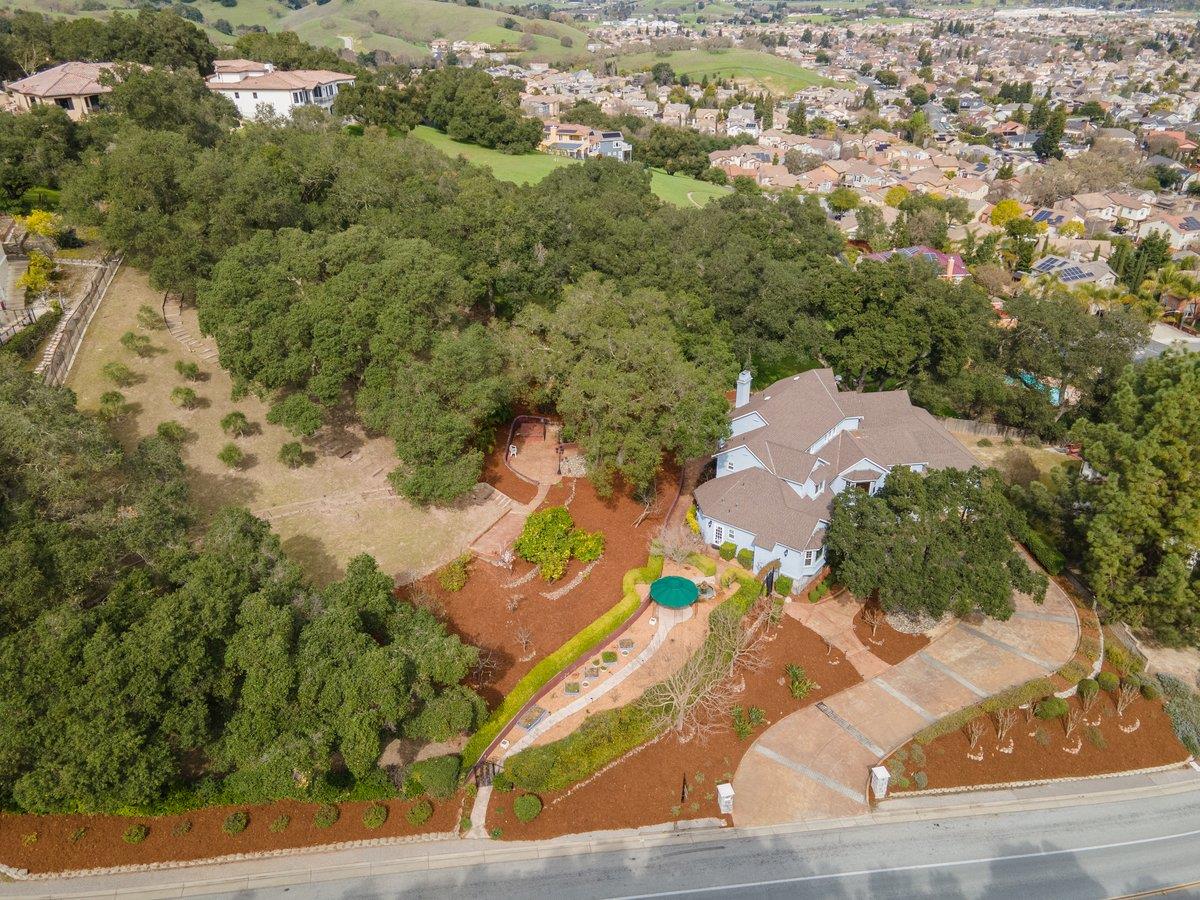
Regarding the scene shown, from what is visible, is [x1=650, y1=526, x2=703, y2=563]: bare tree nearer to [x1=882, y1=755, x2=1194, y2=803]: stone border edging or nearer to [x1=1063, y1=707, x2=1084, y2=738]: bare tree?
[x1=882, y1=755, x2=1194, y2=803]: stone border edging

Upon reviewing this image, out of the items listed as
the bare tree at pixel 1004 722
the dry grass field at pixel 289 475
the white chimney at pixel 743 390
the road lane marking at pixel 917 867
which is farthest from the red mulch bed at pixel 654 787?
the white chimney at pixel 743 390

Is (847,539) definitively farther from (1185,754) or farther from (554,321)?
(554,321)

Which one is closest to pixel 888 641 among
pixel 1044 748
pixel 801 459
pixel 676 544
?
pixel 1044 748

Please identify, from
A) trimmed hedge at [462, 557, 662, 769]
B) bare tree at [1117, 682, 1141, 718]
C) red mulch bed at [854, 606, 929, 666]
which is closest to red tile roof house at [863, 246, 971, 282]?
red mulch bed at [854, 606, 929, 666]

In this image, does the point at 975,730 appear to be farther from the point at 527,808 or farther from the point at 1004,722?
the point at 527,808

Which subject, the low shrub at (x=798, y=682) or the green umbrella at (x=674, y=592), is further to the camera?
the green umbrella at (x=674, y=592)

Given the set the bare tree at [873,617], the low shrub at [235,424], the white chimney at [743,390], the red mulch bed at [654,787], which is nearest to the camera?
the red mulch bed at [654,787]

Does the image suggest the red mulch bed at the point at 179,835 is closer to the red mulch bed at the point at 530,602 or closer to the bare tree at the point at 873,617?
the red mulch bed at the point at 530,602
